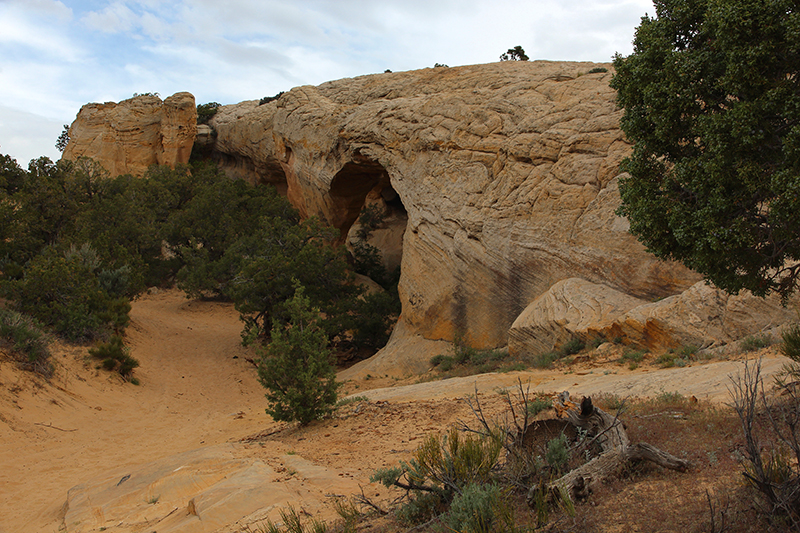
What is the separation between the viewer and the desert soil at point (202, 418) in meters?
7.01

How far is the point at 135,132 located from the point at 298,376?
3067cm

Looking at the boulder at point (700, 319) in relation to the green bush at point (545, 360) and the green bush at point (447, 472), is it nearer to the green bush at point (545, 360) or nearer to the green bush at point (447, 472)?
the green bush at point (545, 360)

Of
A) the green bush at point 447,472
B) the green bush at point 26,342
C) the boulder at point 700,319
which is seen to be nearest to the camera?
the green bush at point 447,472

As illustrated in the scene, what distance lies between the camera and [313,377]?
925 centimetres

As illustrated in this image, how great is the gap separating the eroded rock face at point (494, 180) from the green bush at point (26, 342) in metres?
9.95

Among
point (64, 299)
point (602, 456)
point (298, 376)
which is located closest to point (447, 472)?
point (602, 456)

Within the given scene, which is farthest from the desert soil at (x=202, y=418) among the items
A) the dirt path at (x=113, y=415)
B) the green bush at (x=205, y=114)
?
the green bush at (x=205, y=114)

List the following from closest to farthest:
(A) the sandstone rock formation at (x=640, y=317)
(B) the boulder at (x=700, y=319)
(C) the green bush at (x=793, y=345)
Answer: (C) the green bush at (x=793, y=345), (B) the boulder at (x=700, y=319), (A) the sandstone rock formation at (x=640, y=317)

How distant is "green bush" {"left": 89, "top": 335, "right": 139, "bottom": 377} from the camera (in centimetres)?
1482

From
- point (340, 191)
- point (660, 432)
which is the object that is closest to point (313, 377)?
point (660, 432)

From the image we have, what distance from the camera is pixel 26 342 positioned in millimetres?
12805

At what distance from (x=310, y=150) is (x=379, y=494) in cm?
1921

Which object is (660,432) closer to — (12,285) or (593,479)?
(593,479)

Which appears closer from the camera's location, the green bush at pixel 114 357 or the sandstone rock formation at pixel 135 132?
the green bush at pixel 114 357
